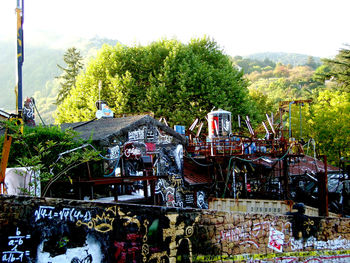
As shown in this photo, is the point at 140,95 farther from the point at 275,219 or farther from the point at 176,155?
the point at 275,219

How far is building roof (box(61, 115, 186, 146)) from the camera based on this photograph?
16203 mm

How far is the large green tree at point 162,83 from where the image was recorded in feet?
95.1

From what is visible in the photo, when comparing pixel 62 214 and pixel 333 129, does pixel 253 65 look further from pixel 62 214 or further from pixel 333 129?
pixel 62 214

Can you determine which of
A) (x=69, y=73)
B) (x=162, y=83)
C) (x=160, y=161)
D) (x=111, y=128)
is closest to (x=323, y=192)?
(x=160, y=161)

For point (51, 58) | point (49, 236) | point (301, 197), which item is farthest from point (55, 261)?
point (51, 58)

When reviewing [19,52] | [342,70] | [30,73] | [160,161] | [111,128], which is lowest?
[160,161]

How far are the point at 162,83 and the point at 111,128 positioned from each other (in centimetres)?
1226

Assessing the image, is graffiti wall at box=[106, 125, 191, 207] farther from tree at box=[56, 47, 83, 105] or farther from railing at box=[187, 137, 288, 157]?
tree at box=[56, 47, 83, 105]

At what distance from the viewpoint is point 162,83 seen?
1142 inches

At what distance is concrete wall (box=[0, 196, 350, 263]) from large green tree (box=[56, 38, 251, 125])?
19.1 meters

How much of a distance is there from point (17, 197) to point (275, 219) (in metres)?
6.54

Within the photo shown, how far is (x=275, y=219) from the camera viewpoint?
957 centimetres

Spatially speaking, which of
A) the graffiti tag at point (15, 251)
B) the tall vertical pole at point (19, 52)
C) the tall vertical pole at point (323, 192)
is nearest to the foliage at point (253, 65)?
the tall vertical pole at point (323, 192)

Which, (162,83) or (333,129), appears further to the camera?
(333,129)
